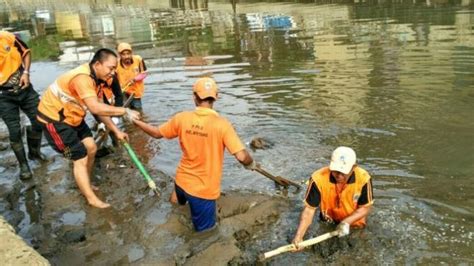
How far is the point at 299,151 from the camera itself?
7422 millimetres

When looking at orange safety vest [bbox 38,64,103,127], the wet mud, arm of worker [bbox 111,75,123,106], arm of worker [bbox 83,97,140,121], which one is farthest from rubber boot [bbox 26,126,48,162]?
arm of worker [bbox 83,97,140,121]

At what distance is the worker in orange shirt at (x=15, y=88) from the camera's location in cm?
638

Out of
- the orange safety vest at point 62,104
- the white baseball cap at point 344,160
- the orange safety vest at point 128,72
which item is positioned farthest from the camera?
the orange safety vest at point 128,72

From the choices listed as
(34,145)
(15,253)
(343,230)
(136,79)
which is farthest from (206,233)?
(136,79)

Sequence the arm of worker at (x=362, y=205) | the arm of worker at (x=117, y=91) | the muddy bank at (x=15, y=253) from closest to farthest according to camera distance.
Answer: the muddy bank at (x=15, y=253), the arm of worker at (x=362, y=205), the arm of worker at (x=117, y=91)

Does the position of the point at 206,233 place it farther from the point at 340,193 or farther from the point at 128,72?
the point at 128,72

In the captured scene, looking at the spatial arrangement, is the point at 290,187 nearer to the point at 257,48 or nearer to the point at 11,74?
the point at 11,74

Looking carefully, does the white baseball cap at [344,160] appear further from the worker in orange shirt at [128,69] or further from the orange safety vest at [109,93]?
the worker in orange shirt at [128,69]

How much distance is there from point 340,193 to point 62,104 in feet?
10.6

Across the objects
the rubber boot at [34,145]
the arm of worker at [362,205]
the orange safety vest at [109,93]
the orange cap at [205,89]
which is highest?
the orange cap at [205,89]

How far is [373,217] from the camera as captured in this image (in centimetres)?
530

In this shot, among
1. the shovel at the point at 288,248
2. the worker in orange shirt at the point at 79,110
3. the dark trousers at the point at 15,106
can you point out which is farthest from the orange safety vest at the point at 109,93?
the shovel at the point at 288,248

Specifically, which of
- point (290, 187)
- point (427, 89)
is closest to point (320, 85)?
point (427, 89)

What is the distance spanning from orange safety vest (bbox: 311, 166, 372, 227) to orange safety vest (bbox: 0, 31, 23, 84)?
14.0 ft
